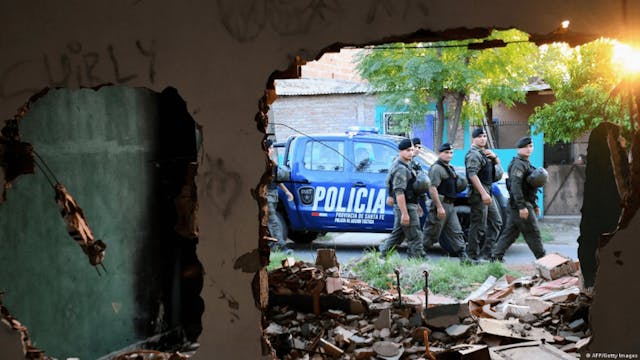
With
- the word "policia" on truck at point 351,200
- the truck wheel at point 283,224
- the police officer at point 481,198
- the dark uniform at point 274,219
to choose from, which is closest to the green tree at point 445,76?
the police officer at point 481,198

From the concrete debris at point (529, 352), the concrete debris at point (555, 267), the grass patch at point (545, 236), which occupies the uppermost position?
the concrete debris at point (555, 267)

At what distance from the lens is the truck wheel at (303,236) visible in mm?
11086

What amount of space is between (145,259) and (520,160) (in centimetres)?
572

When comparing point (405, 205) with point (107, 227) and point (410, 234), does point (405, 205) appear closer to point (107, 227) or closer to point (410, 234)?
point (410, 234)

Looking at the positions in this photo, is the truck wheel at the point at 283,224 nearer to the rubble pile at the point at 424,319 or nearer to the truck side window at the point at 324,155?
the truck side window at the point at 324,155

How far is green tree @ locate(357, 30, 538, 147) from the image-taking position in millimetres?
13148

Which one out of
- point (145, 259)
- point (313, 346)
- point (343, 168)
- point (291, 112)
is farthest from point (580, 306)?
point (291, 112)

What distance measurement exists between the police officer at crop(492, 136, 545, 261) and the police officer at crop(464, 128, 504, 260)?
46 centimetres

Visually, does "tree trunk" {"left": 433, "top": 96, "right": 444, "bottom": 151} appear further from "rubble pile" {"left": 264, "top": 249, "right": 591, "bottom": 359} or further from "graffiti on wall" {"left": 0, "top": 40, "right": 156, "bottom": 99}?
"graffiti on wall" {"left": 0, "top": 40, "right": 156, "bottom": 99}

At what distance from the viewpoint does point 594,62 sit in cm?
959

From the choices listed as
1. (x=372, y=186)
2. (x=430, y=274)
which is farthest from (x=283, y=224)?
(x=430, y=274)

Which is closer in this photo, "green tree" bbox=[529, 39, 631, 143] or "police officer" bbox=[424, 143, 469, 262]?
"police officer" bbox=[424, 143, 469, 262]

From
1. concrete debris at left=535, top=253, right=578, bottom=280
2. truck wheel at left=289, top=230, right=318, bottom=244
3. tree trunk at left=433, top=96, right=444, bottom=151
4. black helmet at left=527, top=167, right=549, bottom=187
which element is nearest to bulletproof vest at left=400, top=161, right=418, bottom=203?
black helmet at left=527, top=167, right=549, bottom=187

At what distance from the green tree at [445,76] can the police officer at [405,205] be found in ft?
15.0
